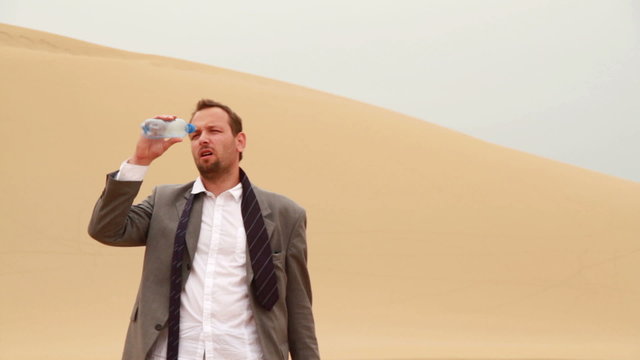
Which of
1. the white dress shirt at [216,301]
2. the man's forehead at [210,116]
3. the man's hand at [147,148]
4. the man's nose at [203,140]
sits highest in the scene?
the man's forehead at [210,116]

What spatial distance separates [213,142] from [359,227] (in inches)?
297

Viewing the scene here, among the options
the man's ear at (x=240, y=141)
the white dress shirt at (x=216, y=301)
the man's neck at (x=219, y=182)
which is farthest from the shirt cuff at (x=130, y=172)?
the man's ear at (x=240, y=141)

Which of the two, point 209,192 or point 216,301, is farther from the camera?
point 209,192

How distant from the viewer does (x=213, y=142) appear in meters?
2.25

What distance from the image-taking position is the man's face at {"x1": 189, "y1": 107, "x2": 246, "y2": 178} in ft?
7.38

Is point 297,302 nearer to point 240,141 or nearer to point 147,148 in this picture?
point 240,141

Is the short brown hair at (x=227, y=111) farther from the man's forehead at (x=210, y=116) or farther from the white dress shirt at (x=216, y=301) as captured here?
the white dress shirt at (x=216, y=301)

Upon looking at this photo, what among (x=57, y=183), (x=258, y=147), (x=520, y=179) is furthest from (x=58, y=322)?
(x=520, y=179)

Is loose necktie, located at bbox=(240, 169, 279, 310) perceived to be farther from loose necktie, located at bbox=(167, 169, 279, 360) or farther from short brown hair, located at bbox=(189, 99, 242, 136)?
short brown hair, located at bbox=(189, 99, 242, 136)

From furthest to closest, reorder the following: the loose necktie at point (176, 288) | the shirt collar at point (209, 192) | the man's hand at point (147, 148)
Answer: the shirt collar at point (209, 192)
the man's hand at point (147, 148)
the loose necktie at point (176, 288)

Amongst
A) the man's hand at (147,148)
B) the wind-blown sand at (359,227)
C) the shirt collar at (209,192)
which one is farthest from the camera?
the wind-blown sand at (359,227)

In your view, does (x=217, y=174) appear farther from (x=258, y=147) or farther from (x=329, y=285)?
(x=258, y=147)

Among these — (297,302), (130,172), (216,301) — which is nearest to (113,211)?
(130,172)

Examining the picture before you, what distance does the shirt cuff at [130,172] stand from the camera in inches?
84.7
